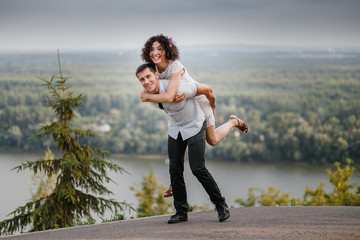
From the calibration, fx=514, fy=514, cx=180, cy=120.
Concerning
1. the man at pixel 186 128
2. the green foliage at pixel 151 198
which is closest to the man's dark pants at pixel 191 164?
the man at pixel 186 128

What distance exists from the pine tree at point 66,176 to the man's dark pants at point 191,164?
13.9 feet

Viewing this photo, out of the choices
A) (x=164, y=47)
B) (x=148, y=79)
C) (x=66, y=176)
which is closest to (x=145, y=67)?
(x=148, y=79)

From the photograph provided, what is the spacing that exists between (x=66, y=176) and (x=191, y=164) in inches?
196

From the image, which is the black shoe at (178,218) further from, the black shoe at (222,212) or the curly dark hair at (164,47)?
the curly dark hair at (164,47)

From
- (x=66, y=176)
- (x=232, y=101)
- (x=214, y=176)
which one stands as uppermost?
(x=66, y=176)

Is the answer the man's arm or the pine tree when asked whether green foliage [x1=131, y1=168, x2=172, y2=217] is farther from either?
the man's arm

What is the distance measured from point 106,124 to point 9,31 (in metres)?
24.7

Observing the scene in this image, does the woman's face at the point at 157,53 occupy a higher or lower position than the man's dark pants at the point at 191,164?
higher

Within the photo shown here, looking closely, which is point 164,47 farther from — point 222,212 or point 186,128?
point 222,212

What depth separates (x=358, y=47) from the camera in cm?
7544

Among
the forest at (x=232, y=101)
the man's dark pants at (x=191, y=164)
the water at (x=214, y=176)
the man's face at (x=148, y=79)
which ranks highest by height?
the man's face at (x=148, y=79)

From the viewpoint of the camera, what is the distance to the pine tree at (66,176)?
818 cm

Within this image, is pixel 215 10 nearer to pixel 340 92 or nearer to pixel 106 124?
pixel 340 92

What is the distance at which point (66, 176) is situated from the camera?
27.6 ft
